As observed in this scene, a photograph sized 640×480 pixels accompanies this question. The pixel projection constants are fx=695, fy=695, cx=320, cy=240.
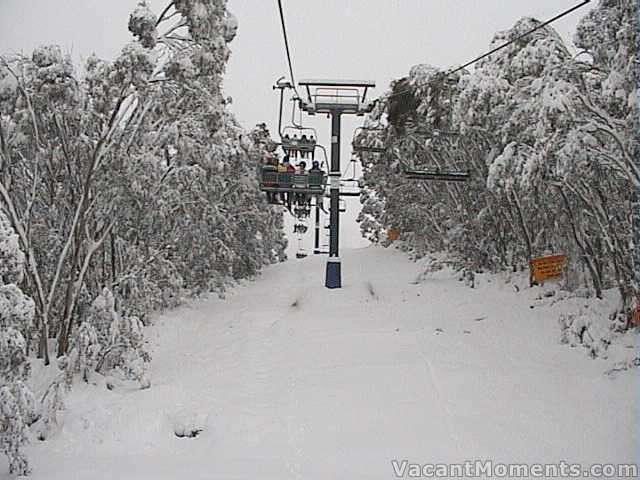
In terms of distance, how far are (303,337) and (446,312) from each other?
3.29 m

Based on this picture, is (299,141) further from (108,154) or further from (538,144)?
(538,144)

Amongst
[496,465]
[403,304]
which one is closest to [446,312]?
[403,304]

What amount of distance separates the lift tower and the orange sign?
520cm

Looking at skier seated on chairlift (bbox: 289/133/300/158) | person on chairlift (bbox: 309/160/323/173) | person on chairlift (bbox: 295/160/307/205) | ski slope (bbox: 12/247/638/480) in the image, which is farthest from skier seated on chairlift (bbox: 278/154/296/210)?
ski slope (bbox: 12/247/638/480)

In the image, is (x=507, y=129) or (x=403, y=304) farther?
(x=403, y=304)

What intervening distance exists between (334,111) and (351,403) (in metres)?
10.3

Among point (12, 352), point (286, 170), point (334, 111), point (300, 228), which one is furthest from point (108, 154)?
point (300, 228)

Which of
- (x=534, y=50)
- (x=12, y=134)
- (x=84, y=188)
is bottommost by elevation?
(x=84, y=188)

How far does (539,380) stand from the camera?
8.82 metres

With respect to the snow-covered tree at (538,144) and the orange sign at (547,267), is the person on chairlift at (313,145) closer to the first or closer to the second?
A: the snow-covered tree at (538,144)

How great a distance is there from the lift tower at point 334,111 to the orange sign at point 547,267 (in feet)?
17.0

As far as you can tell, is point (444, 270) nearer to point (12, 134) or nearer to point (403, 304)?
point (403, 304)

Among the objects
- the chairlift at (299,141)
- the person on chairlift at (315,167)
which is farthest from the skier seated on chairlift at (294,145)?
the person on chairlift at (315,167)

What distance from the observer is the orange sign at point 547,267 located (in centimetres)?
1333
